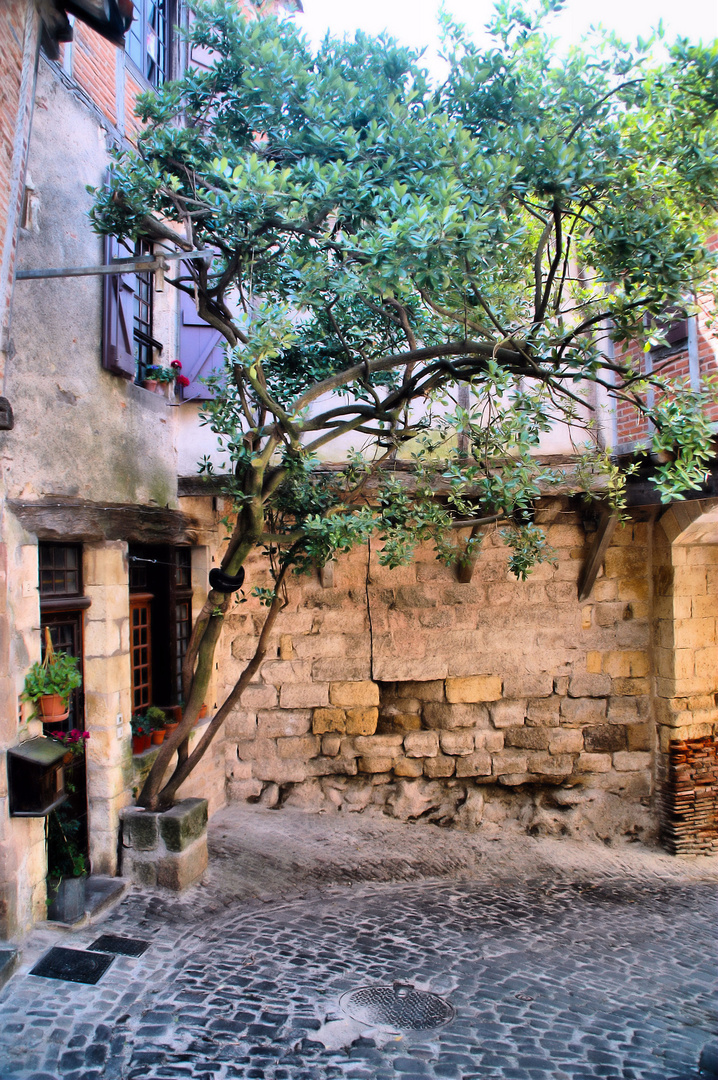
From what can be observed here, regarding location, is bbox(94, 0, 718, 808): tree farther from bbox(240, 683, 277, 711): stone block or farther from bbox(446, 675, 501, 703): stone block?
bbox(446, 675, 501, 703): stone block

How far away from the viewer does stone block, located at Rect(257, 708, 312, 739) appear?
23.2 ft

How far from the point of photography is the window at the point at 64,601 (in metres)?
4.82

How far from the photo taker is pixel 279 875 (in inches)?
228

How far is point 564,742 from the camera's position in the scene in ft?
23.8

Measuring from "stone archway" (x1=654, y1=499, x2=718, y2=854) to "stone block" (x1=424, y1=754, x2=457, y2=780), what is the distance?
2.15m

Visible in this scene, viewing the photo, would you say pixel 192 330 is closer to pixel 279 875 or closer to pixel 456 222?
pixel 456 222

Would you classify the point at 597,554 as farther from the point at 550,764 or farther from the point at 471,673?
the point at 550,764

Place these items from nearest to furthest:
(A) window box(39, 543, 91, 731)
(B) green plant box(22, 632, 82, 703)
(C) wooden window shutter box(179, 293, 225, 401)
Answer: (B) green plant box(22, 632, 82, 703)
(A) window box(39, 543, 91, 731)
(C) wooden window shutter box(179, 293, 225, 401)

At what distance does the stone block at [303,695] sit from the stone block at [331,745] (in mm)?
359

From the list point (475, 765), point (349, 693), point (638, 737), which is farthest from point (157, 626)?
point (638, 737)

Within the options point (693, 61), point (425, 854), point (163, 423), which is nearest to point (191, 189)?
point (163, 423)

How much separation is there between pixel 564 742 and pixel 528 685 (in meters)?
0.70

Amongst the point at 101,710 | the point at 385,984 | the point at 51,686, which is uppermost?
the point at 51,686

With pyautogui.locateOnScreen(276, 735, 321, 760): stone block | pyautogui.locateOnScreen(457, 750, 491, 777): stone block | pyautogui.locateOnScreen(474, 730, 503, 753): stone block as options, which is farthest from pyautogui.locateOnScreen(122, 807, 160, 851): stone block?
pyautogui.locateOnScreen(474, 730, 503, 753): stone block
